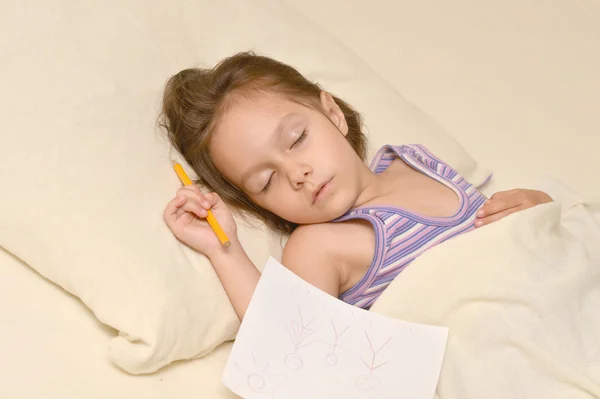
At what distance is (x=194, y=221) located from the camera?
4.09ft

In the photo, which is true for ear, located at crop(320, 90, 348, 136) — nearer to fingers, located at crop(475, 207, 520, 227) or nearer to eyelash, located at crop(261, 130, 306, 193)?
eyelash, located at crop(261, 130, 306, 193)

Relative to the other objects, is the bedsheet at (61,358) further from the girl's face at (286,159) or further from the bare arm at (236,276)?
the girl's face at (286,159)

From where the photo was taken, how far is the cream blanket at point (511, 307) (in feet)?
3.69

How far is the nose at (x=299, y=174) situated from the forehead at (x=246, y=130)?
60 mm

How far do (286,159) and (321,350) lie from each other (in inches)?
12.9

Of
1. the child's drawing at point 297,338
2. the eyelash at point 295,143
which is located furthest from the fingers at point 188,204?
the child's drawing at point 297,338

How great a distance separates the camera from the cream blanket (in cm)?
113

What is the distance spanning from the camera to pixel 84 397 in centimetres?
107

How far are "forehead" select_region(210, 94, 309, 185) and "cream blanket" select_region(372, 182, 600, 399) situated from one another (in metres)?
0.32

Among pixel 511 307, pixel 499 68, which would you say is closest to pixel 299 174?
pixel 511 307

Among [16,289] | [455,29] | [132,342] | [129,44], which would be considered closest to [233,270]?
[132,342]

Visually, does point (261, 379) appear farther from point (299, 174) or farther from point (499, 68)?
point (499, 68)

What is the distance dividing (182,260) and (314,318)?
0.22 meters

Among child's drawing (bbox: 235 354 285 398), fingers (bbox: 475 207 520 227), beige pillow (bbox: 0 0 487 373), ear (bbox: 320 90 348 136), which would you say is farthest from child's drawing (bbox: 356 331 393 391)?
ear (bbox: 320 90 348 136)
